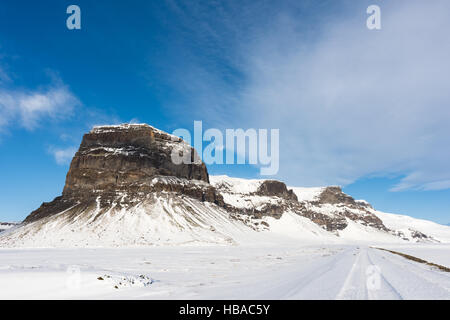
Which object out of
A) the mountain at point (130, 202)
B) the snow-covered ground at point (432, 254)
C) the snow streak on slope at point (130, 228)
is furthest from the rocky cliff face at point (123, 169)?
the snow-covered ground at point (432, 254)

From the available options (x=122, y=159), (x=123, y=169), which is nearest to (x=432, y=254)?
(x=123, y=169)

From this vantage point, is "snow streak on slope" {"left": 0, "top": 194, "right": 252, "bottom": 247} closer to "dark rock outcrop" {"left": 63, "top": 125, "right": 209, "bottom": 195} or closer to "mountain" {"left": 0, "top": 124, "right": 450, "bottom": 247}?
"mountain" {"left": 0, "top": 124, "right": 450, "bottom": 247}

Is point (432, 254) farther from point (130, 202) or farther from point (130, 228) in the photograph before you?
point (130, 202)

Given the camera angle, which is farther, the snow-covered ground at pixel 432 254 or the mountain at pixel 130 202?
the mountain at pixel 130 202

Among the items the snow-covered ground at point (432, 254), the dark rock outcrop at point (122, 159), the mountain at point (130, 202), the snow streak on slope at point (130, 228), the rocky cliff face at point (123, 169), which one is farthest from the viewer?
the dark rock outcrop at point (122, 159)

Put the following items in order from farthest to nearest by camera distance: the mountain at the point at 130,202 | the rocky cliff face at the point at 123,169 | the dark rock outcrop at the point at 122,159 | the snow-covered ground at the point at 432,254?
the dark rock outcrop at the point at 122,159 < the rocky cliff face at the point at 123,169 < the mountain at the point at 130,202 < the snow-covered ground at the point at 432,254

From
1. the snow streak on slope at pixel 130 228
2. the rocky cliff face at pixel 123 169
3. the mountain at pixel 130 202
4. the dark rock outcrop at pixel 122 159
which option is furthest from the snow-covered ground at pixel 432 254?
the dark rock outcrop at pixel 122 159

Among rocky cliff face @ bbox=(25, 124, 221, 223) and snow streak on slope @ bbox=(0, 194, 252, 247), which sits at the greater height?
rocky cliff face @ bbox=(25, 124, 221, 223)

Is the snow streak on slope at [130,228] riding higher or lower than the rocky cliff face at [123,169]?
lower

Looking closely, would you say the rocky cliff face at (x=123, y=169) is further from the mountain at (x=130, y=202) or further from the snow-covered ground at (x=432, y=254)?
the snow-covered ground at (x=432, y=254)

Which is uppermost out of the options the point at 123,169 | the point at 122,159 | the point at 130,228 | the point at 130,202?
the point at 122,159

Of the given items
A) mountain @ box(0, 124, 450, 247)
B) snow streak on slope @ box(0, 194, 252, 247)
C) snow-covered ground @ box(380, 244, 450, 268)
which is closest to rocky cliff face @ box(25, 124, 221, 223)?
mountain @ box(0, 124, 450, 247)

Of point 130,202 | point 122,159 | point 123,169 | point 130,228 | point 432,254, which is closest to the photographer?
point 432,254
